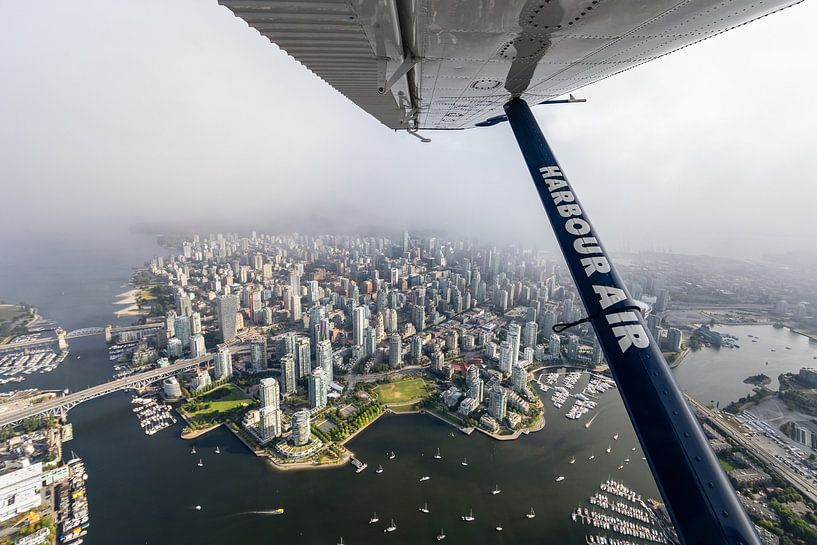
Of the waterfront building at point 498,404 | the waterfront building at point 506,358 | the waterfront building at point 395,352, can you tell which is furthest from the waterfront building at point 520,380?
the waterfront building at point 395,352

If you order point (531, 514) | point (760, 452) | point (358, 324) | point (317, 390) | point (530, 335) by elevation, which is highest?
point (358, 324)

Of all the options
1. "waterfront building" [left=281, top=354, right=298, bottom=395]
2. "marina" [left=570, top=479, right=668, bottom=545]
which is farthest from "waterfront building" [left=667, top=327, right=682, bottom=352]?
"waterfront building" [left=281, top=354, right=298, bottom=395]

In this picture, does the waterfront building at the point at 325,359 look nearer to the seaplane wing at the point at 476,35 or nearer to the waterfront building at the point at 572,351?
the waterfront building at the point at 572,351

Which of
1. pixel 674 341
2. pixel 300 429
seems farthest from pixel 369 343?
pixel 674 341

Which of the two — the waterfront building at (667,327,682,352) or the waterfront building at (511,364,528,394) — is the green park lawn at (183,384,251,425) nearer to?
the waterfront building at (511,364,528,394)

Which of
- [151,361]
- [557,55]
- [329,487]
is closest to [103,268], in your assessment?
[151,361]

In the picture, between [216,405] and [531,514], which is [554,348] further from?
[216,405]
